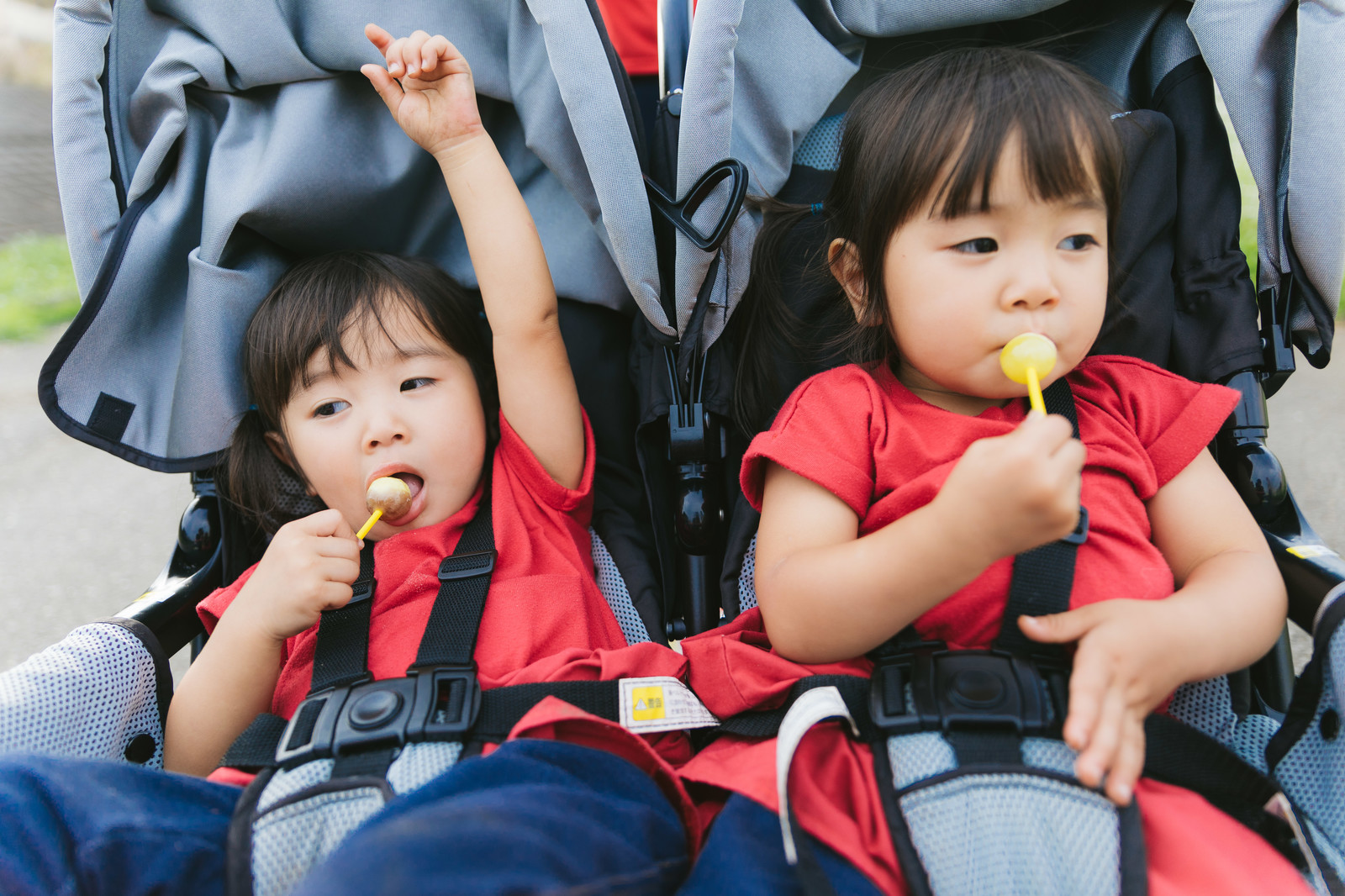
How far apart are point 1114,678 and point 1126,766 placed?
0.25ft

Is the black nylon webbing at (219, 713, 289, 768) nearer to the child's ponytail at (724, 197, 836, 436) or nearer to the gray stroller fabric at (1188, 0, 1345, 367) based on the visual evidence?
the child's ponytail at (724, 197, 836, 436)

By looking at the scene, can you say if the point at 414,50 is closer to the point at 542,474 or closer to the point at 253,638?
the point at 542,474

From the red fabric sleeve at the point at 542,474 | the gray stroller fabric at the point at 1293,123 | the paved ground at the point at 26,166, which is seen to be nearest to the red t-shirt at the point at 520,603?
the red fabric sleeve at the point at 542,474

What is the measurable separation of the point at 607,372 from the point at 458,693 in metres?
0.55

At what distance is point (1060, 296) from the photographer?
3.11 ft

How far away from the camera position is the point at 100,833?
784mm

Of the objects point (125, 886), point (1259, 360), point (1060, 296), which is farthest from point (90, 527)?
point (1259, 360)

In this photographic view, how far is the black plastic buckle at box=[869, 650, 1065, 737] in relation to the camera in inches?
33.4

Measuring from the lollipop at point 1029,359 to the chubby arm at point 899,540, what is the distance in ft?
0.33

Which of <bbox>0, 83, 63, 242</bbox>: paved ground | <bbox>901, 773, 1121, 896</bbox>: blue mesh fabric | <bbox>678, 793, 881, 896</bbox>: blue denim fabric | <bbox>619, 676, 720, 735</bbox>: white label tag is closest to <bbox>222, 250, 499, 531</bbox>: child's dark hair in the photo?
<bbox>619, 676, 720, 735</bbox>: white label tag

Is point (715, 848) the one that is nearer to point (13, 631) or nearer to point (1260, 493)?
point (1260, 493)

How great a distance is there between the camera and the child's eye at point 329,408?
1.20 m

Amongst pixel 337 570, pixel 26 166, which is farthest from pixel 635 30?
pixel 26 166

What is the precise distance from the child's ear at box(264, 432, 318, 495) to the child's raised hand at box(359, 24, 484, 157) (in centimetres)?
46
